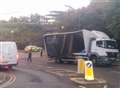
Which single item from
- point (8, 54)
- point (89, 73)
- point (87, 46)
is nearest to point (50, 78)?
point (89, 73)

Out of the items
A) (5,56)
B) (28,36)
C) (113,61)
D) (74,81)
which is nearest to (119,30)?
(113,61)

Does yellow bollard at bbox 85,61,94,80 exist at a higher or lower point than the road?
higher

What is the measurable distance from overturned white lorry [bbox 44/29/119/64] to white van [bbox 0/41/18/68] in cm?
746

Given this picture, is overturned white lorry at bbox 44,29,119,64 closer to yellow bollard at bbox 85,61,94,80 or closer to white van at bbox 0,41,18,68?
white van at bbox 0,41,18,68

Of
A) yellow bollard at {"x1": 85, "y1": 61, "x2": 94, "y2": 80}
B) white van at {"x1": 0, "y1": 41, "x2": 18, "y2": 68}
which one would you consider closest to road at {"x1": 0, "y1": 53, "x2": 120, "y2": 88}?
yellow bollard at {"x1": 85, "y1": 61, "x2": 94, "y2": 80}

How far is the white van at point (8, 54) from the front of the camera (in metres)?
32.9

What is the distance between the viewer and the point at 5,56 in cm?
3297

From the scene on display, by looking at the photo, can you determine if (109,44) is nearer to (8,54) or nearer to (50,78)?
(8,54)

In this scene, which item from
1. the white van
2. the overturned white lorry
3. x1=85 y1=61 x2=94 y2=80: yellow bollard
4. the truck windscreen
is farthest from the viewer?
the truck windscreen

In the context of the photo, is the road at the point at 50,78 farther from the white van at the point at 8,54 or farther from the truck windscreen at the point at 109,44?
the truck windscreen at the point at 109,44

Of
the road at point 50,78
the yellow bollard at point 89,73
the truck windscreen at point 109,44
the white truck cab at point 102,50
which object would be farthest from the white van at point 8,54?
the yellow bollard at point 89,73

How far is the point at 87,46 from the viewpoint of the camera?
38781 mm

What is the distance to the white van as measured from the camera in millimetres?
32875

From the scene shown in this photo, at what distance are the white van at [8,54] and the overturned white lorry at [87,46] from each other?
7.46 meters
